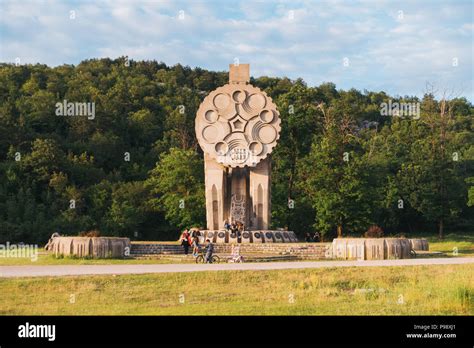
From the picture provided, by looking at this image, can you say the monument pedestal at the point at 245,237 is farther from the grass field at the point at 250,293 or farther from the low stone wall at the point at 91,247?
the grass field at the point at 250,293

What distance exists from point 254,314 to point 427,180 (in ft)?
149

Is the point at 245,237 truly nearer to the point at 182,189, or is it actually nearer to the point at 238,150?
the point at 238,150

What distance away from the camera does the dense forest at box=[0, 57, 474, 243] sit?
160 feet

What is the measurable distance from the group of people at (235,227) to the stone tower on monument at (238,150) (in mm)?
768

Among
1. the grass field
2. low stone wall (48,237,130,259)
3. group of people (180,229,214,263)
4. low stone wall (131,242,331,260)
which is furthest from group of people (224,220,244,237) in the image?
the grass field

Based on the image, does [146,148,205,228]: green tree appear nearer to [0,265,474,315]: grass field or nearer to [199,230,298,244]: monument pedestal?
[199,230,298,244]: monument pedestal

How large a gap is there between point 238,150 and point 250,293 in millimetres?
20340

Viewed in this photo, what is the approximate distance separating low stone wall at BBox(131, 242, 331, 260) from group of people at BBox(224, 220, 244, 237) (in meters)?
3.10

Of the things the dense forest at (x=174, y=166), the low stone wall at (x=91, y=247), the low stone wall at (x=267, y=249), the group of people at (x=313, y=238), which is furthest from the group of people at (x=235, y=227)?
the dense forest at (x=174, y=166)

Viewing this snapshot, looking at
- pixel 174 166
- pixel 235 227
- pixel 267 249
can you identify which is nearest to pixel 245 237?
pixel 235 227

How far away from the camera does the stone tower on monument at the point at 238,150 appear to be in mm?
38406

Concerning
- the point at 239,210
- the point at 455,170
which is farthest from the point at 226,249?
the point at 455,170

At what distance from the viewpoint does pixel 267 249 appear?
109 feet
